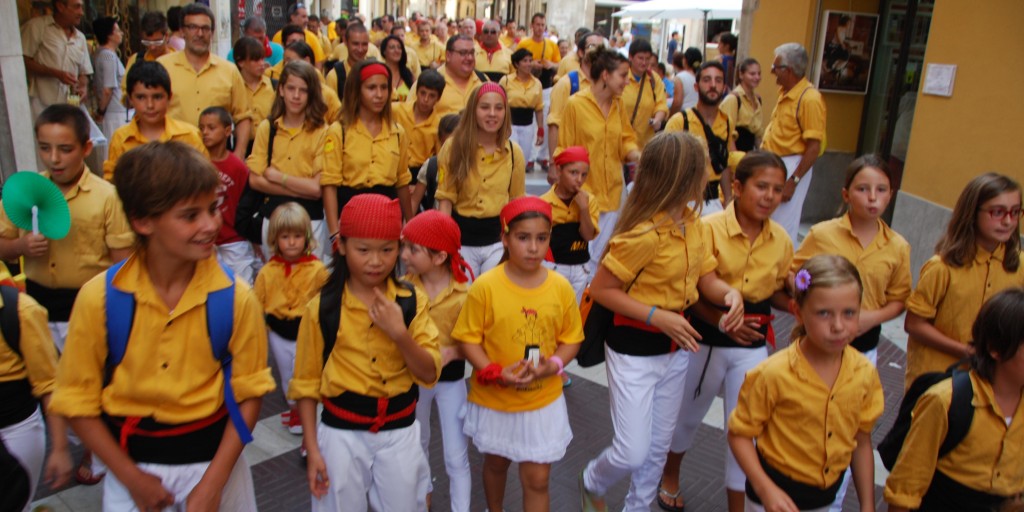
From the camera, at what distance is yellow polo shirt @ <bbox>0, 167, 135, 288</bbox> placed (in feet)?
12.4

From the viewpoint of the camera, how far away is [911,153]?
792 cm

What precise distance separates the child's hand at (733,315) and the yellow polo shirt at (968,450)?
0.80 meters

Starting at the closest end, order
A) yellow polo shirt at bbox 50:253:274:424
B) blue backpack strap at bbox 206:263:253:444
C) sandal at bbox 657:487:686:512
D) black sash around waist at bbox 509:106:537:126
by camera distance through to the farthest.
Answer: yellow polo shirt at bbox 50:253:274:424
blue backpack strap at bbox 206:263:253:444
sandal at bbox 657:487:686:512
black sash around waist at bbox 509:106:537:126

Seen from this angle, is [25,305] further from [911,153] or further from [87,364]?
[911,153]

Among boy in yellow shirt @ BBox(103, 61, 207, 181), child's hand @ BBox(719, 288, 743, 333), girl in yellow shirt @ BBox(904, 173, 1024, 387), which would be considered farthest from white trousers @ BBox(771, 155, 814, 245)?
boy in yellow shirt @ BBox(103, 61, 207, 181)

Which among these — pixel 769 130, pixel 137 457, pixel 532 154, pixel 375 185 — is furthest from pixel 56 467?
pixel 532 154

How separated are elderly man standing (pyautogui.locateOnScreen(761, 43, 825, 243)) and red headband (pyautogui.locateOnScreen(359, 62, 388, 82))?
12.3ft

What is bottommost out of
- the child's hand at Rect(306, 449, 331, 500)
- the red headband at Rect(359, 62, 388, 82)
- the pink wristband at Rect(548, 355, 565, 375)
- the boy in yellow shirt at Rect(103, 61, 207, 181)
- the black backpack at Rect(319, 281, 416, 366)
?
the child's hand at Rect(306, 449, 331, 500)

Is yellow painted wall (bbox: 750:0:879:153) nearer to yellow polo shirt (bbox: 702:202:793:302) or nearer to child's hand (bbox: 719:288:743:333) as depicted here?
yellow polo shirt (bbox: 702:202:793:302)

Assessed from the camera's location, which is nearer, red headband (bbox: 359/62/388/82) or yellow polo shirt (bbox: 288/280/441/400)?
yellow polo shirt (bbox: 288/280/441/400)

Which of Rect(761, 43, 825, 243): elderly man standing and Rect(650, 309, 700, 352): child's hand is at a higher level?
Rect(761, 43, 825, 243): elderly man standing

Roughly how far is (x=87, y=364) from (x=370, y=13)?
39.9 m

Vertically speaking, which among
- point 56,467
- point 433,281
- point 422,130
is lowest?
point 56,467

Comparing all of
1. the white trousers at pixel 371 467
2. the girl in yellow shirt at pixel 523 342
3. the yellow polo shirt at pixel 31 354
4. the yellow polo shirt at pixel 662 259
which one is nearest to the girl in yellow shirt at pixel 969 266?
the yellow polo shirt at pixel 662 259
